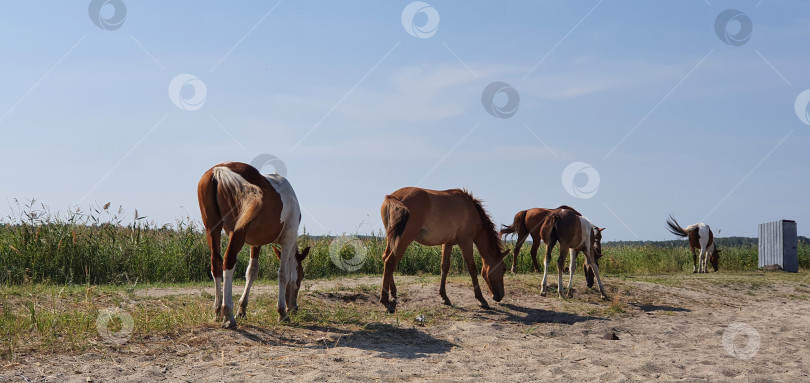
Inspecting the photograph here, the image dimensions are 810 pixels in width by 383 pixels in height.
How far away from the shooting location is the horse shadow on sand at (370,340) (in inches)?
267

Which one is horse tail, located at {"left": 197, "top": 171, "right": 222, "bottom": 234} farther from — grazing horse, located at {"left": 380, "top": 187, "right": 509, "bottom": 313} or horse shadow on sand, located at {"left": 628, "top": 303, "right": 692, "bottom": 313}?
horse shadow on sand, located at {"left": 628, "top": 303, "right": 692, "bottom": 313}

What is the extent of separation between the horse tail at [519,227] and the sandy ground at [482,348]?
5788 mm

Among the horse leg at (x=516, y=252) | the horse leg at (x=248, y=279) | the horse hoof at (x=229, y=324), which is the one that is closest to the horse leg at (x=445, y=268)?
Result: the horse leg at (x=248, y=279)

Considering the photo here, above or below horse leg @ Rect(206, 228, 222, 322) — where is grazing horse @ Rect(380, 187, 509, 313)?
above

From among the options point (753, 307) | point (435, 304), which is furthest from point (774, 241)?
point (435, 304)

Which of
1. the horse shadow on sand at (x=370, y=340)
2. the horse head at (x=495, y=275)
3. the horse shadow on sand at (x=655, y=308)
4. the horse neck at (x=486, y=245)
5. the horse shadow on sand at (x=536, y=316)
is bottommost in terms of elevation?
the horse shadow on sand at (x=370, y=340)

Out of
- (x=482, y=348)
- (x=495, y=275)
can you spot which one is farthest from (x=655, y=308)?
(x=482, y=348)

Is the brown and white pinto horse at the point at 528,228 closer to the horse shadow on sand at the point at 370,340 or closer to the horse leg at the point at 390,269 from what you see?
the horse leg at the point at 390,269

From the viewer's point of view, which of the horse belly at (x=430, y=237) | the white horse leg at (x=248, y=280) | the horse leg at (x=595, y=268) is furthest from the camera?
the horse leg at (x=595, y=268)

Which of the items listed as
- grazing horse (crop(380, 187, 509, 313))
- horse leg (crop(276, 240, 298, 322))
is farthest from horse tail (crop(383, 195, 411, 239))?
horse leg (crop(276, 240, 298, 322))

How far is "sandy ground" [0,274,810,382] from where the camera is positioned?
5.69m

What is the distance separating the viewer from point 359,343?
7.07 m

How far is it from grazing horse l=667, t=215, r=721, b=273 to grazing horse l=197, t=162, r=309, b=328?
17289 millimetres

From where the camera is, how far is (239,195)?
22.7 feet
